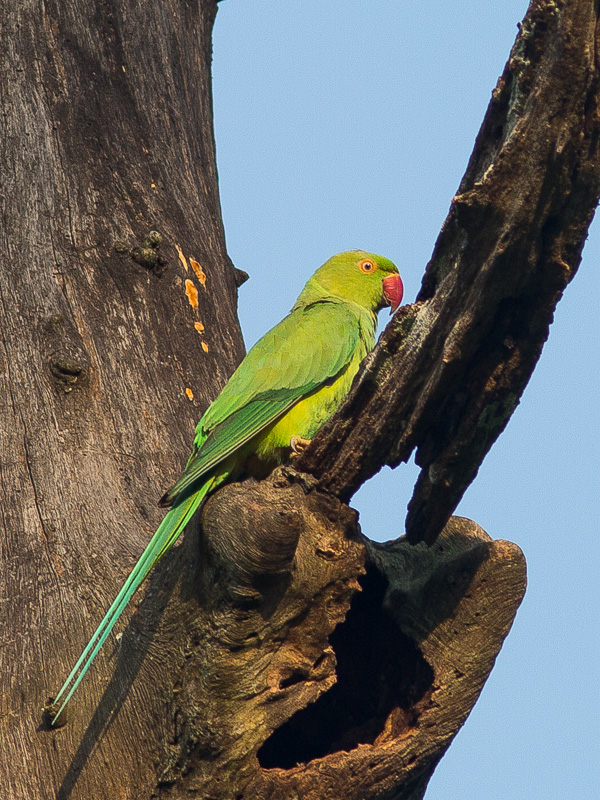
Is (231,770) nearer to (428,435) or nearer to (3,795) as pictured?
(3,795)

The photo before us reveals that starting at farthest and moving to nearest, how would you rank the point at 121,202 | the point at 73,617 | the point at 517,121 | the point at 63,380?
the point at 121,202
the point at 63,380
the point at 73,617
the point at 517,121

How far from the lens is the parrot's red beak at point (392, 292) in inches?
203

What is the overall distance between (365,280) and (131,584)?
9.44 ft

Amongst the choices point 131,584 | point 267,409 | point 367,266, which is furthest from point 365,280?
point 131,584

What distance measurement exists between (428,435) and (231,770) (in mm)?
1136

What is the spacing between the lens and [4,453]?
3189mm

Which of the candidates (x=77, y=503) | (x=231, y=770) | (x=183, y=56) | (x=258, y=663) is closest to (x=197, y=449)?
(x=77, y=503)

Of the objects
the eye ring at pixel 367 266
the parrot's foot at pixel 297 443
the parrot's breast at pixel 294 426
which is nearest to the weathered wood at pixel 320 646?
the parrot's foot at pixel 297 443

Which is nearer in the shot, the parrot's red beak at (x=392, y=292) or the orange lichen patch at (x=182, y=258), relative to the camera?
the orange lichen patch at (x=182, y=258)

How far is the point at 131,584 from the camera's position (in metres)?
2.79

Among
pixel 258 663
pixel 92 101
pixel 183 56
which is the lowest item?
pixel 258 663

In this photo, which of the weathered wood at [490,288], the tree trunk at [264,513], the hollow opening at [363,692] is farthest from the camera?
the hollow opening at [363,692]

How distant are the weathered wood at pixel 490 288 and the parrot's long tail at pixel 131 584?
0.55m

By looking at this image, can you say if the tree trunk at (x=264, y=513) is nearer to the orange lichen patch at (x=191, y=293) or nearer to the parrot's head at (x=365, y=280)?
the orange lichen patch at (x=191, y=293)
